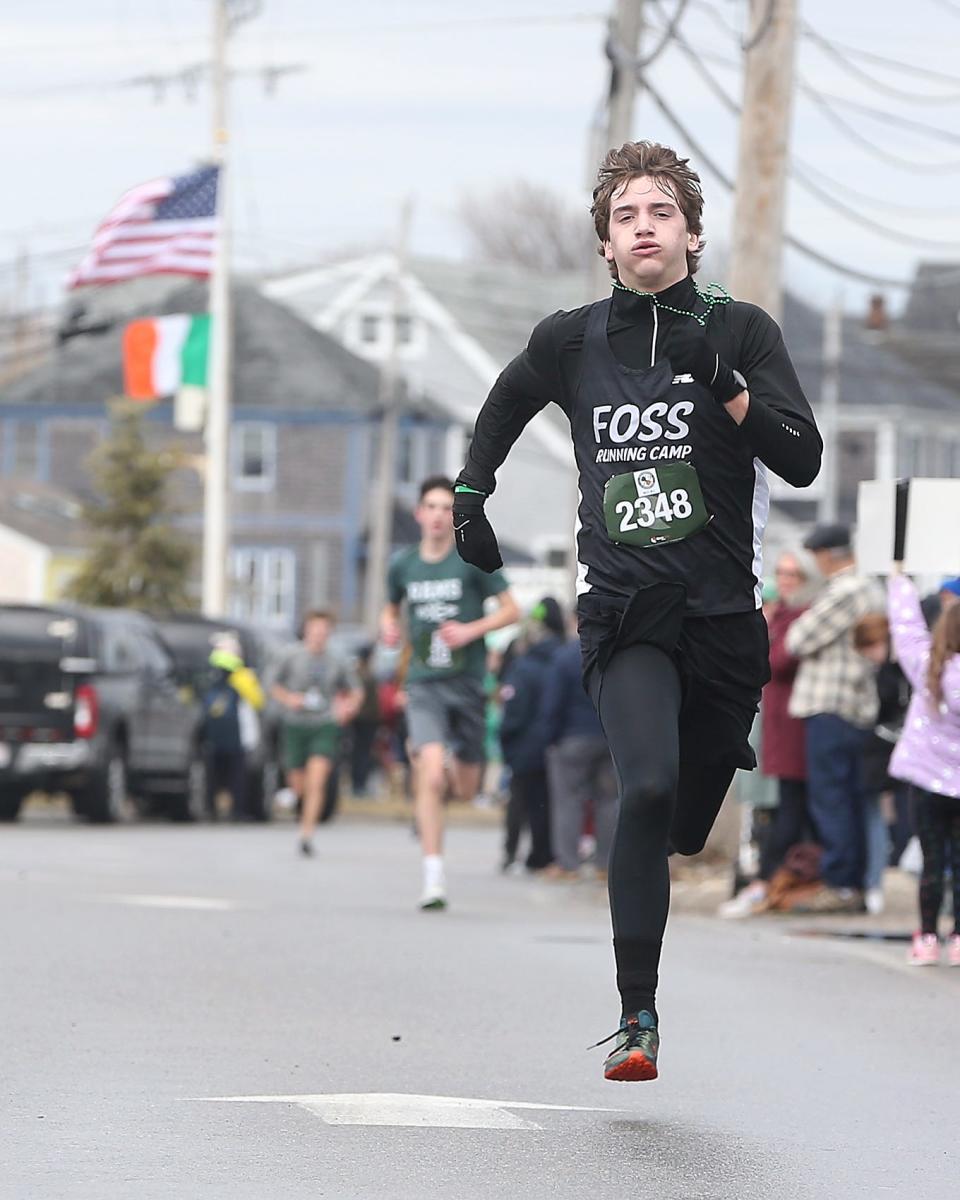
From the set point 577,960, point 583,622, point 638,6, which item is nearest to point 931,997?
point 577,960

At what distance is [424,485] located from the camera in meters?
13.4

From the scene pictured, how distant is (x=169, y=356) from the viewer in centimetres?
3712

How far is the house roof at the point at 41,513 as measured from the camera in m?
61.4

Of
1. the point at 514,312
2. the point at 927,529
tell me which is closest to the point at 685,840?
the point at 927,529

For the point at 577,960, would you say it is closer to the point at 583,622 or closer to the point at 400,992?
the point at 400,992

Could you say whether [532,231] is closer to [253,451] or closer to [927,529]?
[253,451]

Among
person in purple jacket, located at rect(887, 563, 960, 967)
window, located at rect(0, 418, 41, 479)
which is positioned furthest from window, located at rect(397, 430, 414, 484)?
person in purple jacket, located at rect(887, 563, 960, 967)

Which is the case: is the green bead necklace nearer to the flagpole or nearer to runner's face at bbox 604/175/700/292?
runner's face at bbox 604/175/700/292

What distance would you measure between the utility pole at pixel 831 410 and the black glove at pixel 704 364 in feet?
174

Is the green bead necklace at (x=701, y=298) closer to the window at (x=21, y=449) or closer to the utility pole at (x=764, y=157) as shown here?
the utility pole at (x=764, y=157)

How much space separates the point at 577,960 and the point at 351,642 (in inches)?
1138

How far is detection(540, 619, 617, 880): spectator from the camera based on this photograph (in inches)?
696

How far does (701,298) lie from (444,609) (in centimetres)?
687

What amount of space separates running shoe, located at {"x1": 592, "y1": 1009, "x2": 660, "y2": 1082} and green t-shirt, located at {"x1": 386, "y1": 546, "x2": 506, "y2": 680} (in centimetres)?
702
